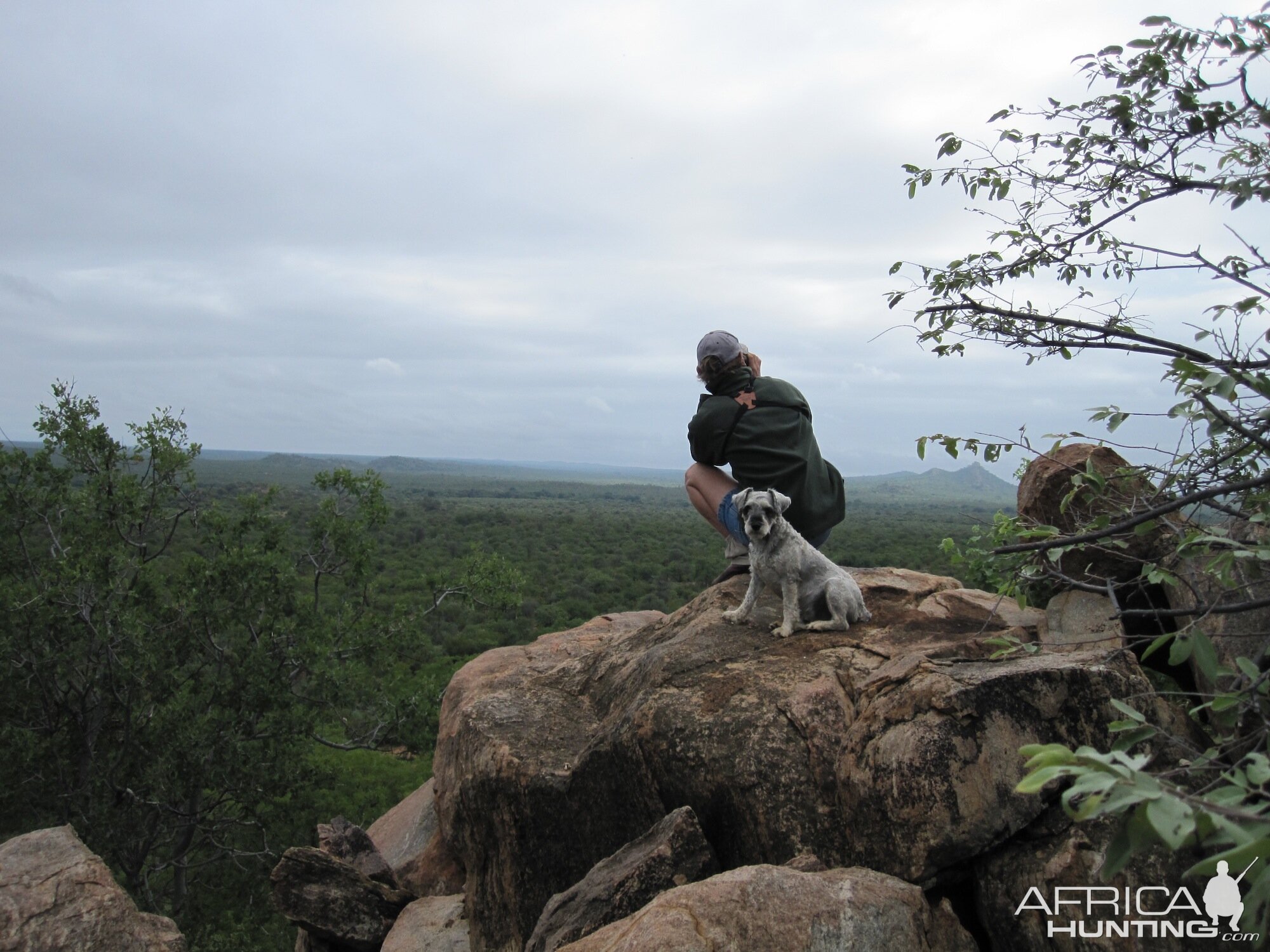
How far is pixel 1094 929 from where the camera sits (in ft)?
12.9

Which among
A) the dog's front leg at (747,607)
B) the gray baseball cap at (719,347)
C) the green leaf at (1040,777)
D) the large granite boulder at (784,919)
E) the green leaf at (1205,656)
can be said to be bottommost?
the large granite boulder at (784,919)

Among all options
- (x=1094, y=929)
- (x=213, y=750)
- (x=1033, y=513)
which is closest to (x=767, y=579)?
(x=1033, y=513)

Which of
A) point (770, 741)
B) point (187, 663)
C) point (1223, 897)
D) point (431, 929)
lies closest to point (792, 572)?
point (770, 741)

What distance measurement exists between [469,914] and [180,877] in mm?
8676

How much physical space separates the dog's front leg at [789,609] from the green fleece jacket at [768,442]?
82cm

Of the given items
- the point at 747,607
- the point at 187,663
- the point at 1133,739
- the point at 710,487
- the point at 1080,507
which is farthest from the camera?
the point at 187,663

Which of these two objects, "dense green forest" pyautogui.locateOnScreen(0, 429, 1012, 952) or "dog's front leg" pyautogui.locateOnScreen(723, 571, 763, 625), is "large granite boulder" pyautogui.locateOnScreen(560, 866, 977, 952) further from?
"dense green forest" pyautogui.locateOnScreen(0, 429, 1012, 952)

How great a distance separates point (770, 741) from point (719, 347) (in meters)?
3.29

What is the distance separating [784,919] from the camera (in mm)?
3889

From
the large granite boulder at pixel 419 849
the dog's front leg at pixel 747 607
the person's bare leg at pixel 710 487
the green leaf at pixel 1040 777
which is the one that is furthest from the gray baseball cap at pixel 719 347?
the green leaf at pixel 1040 777

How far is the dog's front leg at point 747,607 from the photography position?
6609 mm

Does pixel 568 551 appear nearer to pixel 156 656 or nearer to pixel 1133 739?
pixel 156 656

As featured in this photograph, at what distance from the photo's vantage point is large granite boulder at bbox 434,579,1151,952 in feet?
15.0

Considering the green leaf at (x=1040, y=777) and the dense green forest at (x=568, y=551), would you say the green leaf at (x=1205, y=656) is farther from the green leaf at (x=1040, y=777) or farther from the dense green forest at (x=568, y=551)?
the dense green forest at (x=568, y=551)
